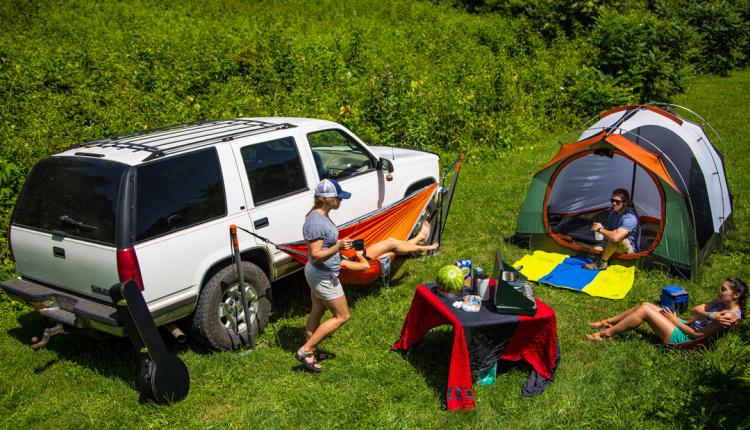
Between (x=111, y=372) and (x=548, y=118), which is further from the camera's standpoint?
(x=548, y=118)

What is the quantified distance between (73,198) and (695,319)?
5571 mm

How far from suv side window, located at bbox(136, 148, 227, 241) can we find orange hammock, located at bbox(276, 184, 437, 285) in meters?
0.78

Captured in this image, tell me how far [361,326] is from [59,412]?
8.99 feet

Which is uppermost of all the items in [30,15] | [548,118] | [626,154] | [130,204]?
[30,15]

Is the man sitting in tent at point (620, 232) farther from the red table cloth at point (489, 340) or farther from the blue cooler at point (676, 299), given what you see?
the red table cloth at point (489, 340)

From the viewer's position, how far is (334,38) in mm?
15375

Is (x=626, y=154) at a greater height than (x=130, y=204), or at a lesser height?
lesser

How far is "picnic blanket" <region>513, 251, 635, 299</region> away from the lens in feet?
22.9

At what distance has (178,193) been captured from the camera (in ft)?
17.9

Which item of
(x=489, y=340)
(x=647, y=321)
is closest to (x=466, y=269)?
(x=489, y=340)

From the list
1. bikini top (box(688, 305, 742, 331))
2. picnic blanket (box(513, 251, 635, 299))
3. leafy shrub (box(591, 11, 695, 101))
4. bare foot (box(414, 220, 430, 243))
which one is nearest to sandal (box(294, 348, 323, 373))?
bare foot (box(414, 220, 430, 243))

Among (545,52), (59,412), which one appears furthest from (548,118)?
(59,412)

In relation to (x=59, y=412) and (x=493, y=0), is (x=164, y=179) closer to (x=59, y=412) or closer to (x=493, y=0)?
(x=59, y=412)

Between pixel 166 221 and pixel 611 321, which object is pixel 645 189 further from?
pixel 166 221
